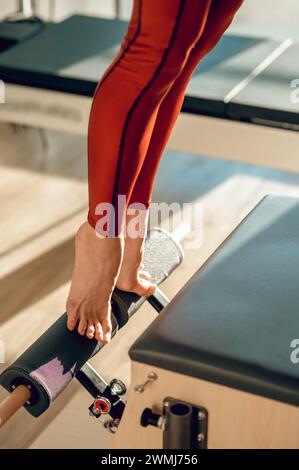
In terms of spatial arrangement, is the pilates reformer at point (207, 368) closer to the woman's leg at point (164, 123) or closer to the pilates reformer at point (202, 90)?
the woman's leg at point (164, 123)

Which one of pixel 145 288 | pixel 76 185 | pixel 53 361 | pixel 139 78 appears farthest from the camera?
pixel 76 185

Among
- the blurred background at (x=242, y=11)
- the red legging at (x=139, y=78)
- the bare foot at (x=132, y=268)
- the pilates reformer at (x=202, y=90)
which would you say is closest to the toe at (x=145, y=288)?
the bare foot at (x=132, y=268)

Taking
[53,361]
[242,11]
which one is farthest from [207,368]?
[242,11]

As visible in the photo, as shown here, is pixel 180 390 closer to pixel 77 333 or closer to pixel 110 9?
pixel 77 333

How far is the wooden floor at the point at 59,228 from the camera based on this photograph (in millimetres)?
1814

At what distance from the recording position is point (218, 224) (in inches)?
104

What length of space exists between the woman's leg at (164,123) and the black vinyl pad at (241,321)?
0.13m

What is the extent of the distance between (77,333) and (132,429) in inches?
7.0

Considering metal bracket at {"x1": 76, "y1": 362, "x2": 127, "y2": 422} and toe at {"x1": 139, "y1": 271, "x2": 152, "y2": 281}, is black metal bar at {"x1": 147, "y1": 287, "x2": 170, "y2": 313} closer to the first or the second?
toe at {"x1": 139, "y1": 271, "x2": 152, "y2": 281}

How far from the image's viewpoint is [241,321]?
119 centimetres

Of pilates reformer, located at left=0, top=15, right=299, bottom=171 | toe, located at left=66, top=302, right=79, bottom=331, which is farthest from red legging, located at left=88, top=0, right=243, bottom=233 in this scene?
pilates reformer, located at left=0, top=15, right=299, bottom=171

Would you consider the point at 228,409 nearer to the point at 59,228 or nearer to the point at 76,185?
the point at 59,228

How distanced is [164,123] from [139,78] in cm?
19

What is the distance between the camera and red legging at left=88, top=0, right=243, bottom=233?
1.06 m
